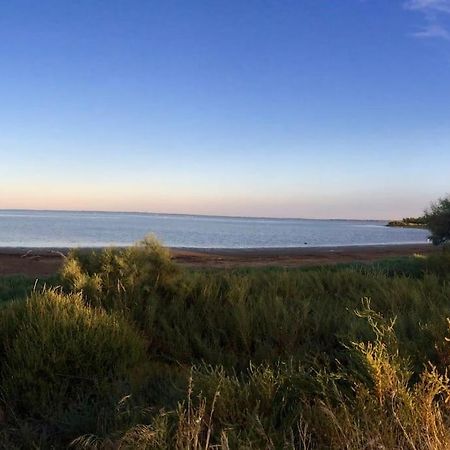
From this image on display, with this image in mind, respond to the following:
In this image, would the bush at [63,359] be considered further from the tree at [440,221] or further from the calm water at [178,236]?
the tree at [440,221]

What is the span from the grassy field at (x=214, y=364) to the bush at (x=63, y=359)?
0.7 inches

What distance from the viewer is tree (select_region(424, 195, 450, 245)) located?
102ft

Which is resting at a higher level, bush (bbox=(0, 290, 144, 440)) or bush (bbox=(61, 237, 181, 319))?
bush (bbox=(61, 237, 181, 319))

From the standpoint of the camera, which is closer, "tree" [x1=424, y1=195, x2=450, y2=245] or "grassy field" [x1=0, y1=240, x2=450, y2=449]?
"grassy field" [x1=0, y1=240, x2=450, y2=449]

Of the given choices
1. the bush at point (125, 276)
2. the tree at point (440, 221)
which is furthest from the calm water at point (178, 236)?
the tree at point (440, 221)

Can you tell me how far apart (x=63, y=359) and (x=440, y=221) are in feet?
92.7

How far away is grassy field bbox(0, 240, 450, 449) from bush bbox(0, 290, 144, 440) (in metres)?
0.02

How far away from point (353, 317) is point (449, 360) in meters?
2.37

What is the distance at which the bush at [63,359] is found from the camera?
5906mm

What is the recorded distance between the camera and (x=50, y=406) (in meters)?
5.95

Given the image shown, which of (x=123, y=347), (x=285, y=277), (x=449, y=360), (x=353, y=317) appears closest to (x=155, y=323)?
(x=123, y=347)

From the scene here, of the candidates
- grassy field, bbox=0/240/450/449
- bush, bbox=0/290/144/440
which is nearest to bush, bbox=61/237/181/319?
grassy field, bbox=0/240/450/449

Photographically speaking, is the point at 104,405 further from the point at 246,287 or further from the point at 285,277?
the point at 285,277

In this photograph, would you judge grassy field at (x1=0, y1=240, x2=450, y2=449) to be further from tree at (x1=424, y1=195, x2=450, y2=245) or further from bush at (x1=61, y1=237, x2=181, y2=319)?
tree at (x1=424, y1=195, x2=450, y2=245)
